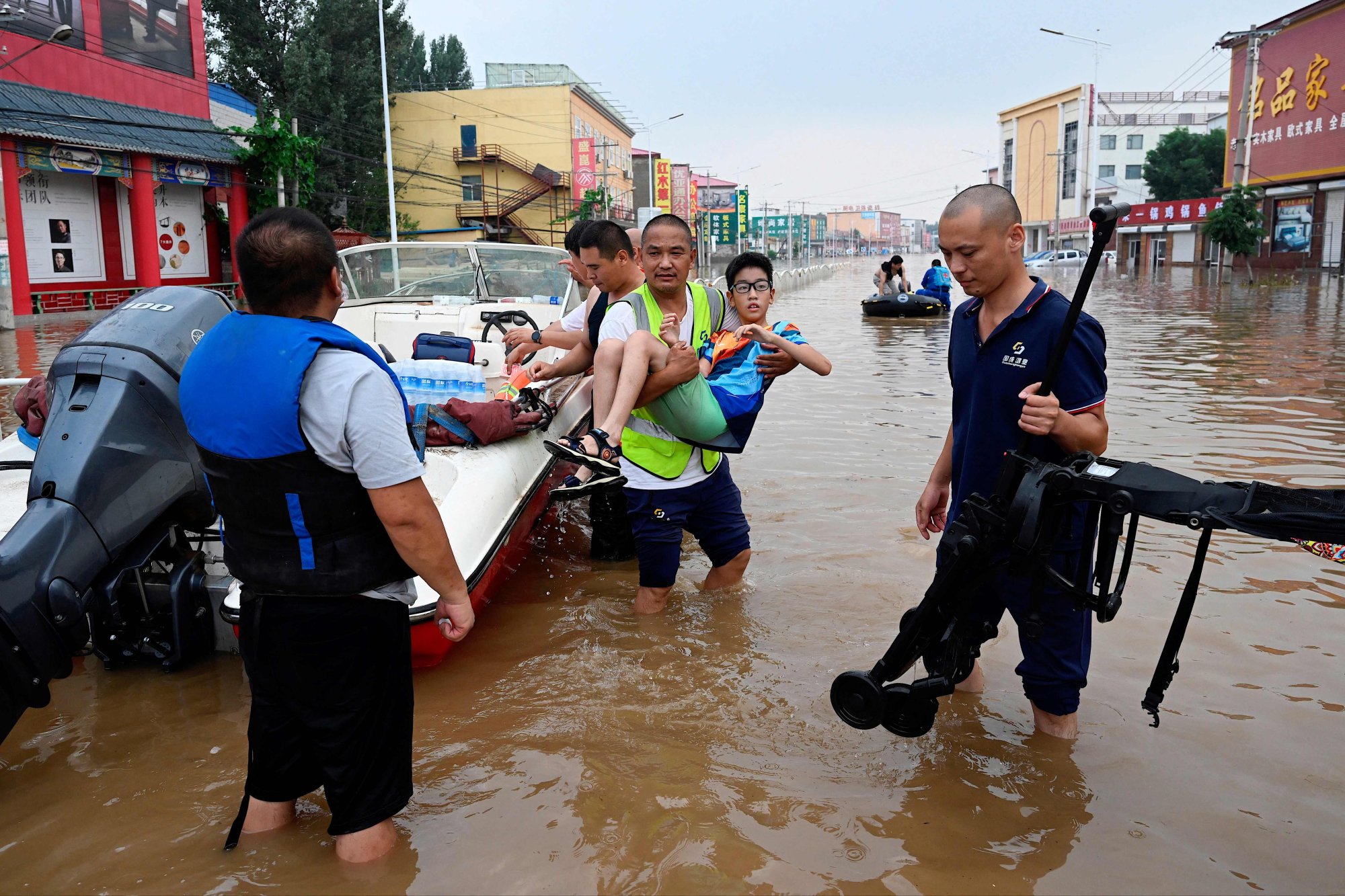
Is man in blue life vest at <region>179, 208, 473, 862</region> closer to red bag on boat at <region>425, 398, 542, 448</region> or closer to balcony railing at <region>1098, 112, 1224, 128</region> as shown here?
red bag on boat at <region>425, 398, 542, 448</region>

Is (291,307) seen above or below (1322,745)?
above

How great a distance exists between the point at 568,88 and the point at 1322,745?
51.6m

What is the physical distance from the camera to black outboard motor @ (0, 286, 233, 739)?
3.16m

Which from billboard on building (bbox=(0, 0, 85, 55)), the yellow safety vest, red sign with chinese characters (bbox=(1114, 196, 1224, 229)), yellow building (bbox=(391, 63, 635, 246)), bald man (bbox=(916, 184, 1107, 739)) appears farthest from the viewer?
red sign with chinese characters (bbox=(1114, 196, 1224, 229))

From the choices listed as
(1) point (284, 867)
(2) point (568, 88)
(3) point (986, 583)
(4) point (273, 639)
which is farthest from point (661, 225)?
(2) point (568, 88)

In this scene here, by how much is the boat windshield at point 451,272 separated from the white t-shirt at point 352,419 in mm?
5207

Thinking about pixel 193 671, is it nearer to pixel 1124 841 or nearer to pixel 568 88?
pixel 1124 841

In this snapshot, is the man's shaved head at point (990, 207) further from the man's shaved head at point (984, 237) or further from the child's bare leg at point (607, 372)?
the child's bare leg at point (607, 372)

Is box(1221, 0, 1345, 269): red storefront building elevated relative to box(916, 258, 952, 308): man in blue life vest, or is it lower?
elevated

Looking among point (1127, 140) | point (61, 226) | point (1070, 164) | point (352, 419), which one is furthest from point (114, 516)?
point (1127, 140)

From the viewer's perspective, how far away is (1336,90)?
3744cm

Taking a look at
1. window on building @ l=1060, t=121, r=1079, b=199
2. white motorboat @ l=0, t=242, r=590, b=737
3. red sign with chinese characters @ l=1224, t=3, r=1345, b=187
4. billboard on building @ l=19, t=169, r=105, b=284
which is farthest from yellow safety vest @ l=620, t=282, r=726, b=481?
window on building @ l=1060, t=121, r=1079, b=199

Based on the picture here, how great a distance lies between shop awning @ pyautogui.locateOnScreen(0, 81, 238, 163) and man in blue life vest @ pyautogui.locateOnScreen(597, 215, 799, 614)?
661 inches

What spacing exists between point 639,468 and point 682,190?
68191 mm
